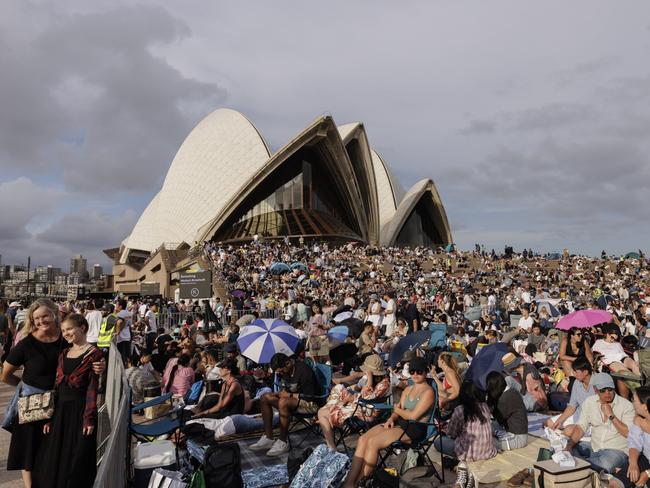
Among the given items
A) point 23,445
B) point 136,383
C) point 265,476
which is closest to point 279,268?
point 136,383

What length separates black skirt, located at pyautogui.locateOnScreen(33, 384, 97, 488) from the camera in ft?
9.75

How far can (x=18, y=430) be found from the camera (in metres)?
3.02

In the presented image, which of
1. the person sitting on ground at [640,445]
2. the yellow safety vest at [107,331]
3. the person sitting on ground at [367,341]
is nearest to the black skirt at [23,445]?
the person sitting on ground at [640,445]

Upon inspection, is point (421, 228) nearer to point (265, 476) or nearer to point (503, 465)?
point (503, 465)

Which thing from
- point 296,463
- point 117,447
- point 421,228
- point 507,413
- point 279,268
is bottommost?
point 296,463

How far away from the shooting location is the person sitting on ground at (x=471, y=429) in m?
3.99

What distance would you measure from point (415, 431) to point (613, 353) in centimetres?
407

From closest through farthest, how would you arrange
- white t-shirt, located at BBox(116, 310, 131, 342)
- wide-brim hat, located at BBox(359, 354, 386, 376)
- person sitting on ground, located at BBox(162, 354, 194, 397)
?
wide-brim hat, located at BBox(359, 354, 386, 376) < person sitting on ground, located at BBox(162, 354, 194, 397) < white t-shirt, located at BBox(116, 310, 131, 342)

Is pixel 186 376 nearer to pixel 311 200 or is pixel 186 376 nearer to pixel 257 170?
pixel 257 170

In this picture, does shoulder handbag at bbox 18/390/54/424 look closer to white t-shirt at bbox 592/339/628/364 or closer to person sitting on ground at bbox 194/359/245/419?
person sitting on ground at bbox 194/359/245/419

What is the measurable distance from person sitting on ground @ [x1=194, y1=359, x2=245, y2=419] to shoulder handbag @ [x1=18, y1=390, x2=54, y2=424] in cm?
215

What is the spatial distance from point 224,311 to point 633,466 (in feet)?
36.8

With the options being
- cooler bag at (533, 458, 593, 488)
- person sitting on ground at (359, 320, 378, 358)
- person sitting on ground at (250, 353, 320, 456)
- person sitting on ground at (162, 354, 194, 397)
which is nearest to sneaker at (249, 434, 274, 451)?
person sitting on ground at (250, 353, 320, 456)

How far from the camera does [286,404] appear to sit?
183 inches
